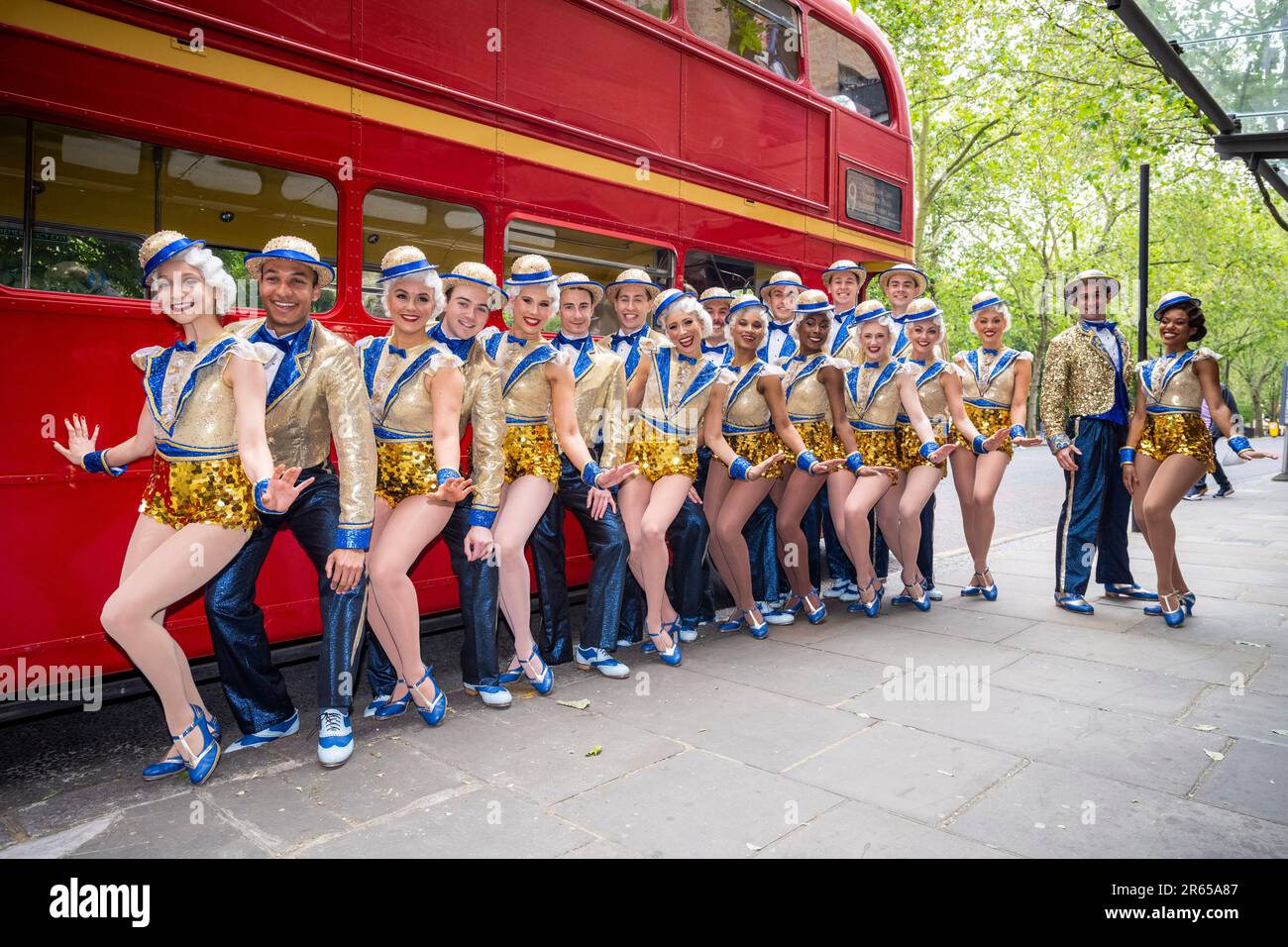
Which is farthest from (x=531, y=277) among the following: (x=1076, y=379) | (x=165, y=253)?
(x=1076, y=379)

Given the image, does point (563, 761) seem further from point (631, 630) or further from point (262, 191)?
point (262, 191)

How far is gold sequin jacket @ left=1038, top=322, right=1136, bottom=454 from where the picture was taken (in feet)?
20.4

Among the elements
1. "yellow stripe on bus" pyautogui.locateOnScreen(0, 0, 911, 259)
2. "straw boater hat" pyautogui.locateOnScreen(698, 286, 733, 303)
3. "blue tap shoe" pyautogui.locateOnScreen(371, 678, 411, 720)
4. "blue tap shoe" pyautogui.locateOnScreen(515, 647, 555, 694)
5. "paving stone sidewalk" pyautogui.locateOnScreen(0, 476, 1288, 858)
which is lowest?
"paving stone sidewalk" pyautogui.locateOnScreen(0, 476, 1288, 858)

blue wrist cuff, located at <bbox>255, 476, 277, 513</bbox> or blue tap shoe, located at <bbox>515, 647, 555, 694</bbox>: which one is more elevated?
blue wrist cuff, located at <bbox>255, 476, 277, 513</bbox>

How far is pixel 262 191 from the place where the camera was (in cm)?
402

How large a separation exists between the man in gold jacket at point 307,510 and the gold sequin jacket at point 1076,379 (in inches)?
187

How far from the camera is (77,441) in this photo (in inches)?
137

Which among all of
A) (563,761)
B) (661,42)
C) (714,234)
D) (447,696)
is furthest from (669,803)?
(661,42)

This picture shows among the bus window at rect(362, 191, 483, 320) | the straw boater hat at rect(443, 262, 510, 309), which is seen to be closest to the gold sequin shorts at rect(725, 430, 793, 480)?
the bus window at rect(362, 191, 483, 320)

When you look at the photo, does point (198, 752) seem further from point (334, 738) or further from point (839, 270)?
point (839, 270)

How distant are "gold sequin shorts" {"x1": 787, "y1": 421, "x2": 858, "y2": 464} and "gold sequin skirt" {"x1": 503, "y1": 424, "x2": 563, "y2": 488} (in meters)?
1.97

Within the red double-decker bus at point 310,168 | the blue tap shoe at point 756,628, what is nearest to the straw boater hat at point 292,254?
the red double-decker bus at point 310,168

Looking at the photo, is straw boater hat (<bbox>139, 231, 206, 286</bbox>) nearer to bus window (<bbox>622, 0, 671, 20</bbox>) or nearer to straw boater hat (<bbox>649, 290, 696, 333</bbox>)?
straw boater hat (<bbox>649, 290, 696, 333</bbox>)

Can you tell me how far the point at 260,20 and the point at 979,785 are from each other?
4353mm
